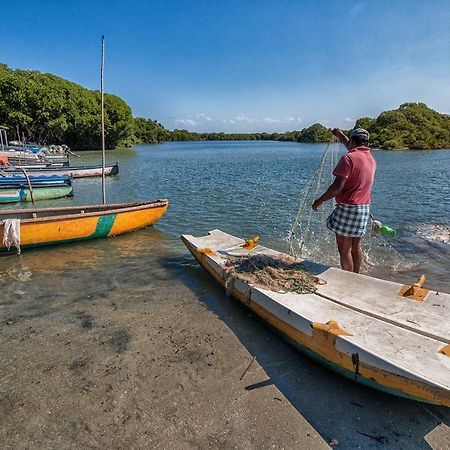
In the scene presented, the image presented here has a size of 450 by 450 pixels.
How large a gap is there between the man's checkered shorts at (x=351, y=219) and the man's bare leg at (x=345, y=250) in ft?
0.52

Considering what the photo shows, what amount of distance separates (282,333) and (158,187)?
17.9 meters

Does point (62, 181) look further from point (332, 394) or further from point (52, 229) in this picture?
point (332, 394)

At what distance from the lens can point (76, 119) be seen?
61500mm

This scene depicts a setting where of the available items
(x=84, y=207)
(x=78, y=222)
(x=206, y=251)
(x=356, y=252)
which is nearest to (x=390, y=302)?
(x=356, y=252)

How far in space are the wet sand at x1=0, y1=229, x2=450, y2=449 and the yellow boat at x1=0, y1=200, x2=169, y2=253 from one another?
254 cm

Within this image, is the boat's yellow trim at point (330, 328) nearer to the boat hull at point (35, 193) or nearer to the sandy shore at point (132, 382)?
the sandy shore at point (132, 382)

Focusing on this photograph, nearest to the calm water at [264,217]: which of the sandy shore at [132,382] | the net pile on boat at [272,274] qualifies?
the sandy shore at [132,382]

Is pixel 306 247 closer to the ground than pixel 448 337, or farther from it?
closer to the ground

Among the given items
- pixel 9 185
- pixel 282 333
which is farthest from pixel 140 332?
pixel 9 185

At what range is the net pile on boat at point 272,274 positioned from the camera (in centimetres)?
524

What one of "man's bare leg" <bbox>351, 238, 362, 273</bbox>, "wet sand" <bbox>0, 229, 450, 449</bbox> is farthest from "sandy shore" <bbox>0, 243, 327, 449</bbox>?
"man's bare leg" <bbox>351, 238, 362, 273</bbox>

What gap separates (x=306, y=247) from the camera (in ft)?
33.6

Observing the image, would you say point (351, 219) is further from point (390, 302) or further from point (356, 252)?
point (390, 302)

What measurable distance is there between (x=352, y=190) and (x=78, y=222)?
7.23 meters
